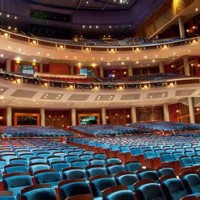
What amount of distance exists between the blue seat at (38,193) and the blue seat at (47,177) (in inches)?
43.8

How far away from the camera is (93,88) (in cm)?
2106

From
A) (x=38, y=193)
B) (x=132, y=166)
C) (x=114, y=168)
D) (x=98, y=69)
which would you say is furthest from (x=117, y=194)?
(x=98, y=69)

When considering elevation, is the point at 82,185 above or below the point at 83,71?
below

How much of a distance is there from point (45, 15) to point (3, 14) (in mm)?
4043

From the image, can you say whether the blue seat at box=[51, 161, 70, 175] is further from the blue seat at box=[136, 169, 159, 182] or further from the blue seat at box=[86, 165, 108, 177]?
the blue seat at box=[136, 169, 159, 182]

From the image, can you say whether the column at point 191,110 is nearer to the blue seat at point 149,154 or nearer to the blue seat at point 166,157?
the blue seat at point 149,154

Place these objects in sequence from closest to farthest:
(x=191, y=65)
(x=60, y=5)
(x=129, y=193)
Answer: (x=129, y=193) → (x=191, y=65) → (x=60, y=5)

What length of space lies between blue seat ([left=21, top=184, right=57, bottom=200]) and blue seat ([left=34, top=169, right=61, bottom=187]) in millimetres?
1113

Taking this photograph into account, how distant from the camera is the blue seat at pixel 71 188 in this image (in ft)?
11.0

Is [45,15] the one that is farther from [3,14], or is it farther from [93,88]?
[93,88]

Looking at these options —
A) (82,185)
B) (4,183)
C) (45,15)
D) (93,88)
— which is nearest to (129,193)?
(82,185)

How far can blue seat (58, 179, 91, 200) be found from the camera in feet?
11.0

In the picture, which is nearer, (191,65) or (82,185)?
(82,185)

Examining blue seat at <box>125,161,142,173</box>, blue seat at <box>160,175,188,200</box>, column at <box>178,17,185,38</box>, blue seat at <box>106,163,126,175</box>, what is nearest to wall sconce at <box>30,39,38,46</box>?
column at <box>178,17,185,38</box>
